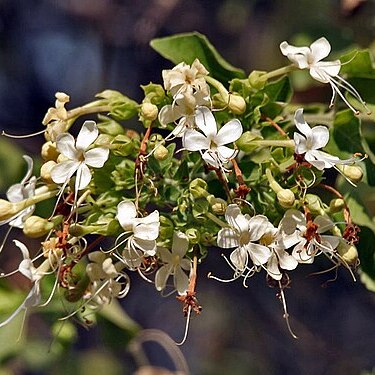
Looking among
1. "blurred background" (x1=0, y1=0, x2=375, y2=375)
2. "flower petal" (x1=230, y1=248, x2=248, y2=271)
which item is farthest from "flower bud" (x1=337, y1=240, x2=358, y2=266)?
"blurred background" (x1=0, y1=0, x2=375, y2=375)

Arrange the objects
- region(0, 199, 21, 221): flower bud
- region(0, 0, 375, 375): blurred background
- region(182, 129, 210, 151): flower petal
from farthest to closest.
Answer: region(0, 0, 375, 375): blurred background → region(0, 199, 21, 221): flower bud → region(182, 129, 210, 151): flower petal

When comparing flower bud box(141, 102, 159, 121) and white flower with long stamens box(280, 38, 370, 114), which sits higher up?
white flower with long stamens box(280, 38, 370, 114)

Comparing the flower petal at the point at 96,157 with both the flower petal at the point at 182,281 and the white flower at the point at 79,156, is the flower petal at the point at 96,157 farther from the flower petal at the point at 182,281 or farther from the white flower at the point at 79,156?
the flower petal at the point at 182,281

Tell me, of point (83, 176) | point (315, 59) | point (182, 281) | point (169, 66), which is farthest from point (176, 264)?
point (169, 66)

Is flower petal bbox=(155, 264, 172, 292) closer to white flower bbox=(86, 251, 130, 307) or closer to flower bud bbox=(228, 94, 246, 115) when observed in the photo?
white flower bbox=(86, 251, 130, 307)

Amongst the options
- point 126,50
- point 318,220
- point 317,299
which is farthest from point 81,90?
point 318,220

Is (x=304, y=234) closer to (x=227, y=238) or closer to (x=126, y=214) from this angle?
(x=227, y=238)
